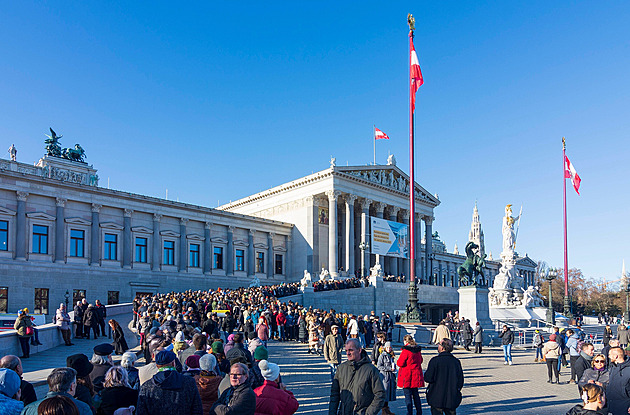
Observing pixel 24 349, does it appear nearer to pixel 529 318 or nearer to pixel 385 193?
pixel 529 318

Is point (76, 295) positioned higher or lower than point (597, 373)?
lower

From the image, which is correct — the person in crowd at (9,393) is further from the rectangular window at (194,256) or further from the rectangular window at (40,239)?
the rectangular window at (194,256)

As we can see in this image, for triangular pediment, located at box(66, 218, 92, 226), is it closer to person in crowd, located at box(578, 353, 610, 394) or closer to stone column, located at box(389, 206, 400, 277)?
stone column, located at box(389, 206, 400, 277)

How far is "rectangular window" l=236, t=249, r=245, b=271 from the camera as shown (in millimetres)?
54719

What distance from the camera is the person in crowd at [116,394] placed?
6.18m

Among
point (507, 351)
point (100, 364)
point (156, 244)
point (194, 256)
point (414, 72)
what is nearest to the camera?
point (100, 364)

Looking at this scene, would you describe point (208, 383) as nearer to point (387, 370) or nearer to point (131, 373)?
point (131, 373)

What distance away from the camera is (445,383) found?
867 cm

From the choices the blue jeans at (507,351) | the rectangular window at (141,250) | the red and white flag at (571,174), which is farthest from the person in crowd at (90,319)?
the red and white flag at (571,174)

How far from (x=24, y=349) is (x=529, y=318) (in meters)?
35.7

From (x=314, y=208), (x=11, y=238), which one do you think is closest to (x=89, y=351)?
(x=11, y=238)

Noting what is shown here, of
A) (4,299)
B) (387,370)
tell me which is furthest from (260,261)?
(387,370)

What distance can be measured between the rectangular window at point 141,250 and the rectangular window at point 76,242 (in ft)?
15.9

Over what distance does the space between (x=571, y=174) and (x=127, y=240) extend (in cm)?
3775
